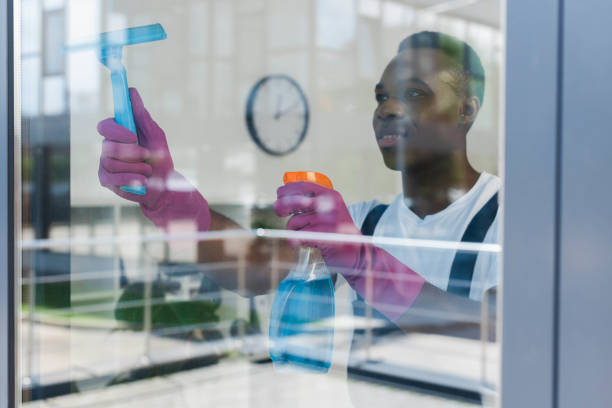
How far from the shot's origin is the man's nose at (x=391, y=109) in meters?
0.65

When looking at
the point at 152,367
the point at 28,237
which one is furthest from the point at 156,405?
the point at 28,237

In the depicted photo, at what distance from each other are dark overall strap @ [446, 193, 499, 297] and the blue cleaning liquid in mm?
207

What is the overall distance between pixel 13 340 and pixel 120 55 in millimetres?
490

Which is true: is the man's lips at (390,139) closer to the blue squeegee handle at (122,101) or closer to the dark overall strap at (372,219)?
the dark overall strap at (372,219)

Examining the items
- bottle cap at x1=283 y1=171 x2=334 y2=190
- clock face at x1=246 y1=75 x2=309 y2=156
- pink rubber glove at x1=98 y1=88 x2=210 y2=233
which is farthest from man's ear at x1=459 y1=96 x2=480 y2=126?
pink rubber glove at x1=98 y1=88 x2=210 y2=233

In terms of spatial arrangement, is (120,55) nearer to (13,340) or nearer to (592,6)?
(13,340)

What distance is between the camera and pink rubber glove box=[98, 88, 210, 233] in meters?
0.96

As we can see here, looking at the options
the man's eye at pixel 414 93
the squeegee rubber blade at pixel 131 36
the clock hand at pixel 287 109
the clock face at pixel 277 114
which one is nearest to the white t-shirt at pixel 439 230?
the man's eye at pixel 414 93

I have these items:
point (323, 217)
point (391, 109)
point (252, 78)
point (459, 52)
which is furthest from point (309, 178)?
point (252, 78)

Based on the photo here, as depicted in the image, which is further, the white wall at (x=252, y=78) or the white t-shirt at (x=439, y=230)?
the white wall at (x=252, y=78)

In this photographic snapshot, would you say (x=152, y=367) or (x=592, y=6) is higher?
(x=592, y=6)

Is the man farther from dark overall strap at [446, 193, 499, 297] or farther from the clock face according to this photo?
the clock face

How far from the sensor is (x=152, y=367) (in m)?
2.86

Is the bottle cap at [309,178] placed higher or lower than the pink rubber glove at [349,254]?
higher
